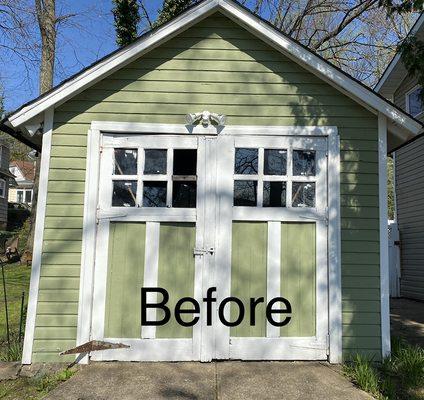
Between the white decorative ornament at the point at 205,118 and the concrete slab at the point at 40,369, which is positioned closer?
the concrete slab at the point at 40,369

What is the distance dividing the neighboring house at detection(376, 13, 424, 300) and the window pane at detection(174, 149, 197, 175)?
7426mm

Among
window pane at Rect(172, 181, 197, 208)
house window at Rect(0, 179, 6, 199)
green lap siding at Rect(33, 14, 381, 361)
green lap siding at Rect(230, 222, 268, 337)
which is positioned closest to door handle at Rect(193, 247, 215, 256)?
green lap siding at Rect(230, 222, 268, 337)

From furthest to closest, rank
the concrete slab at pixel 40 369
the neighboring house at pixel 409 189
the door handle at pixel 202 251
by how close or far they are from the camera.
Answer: the neighboring house at pixel 409 189, the door handle at pixel 202 251, the concrete slab at pixel 40 369

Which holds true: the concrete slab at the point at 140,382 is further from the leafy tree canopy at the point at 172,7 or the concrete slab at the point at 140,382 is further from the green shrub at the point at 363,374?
the leafy tree canopy at the point at 172,7

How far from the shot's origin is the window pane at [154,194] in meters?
5.20

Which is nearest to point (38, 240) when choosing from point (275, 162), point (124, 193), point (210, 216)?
point (124, 193)

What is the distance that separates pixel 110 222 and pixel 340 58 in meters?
15.3

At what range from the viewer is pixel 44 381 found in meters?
4.51

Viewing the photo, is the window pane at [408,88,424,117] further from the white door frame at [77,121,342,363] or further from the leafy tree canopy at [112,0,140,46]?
the leafy tree canopy at [112,0,140,46]

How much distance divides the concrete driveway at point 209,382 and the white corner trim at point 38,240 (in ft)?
2.41

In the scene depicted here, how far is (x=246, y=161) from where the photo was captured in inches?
209

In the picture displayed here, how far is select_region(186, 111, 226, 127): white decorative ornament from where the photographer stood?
5230 mm

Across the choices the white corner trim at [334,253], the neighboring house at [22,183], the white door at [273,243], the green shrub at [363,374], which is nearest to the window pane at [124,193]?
A: the white door at [273,243]

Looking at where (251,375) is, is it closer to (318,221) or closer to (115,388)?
(115,388)
